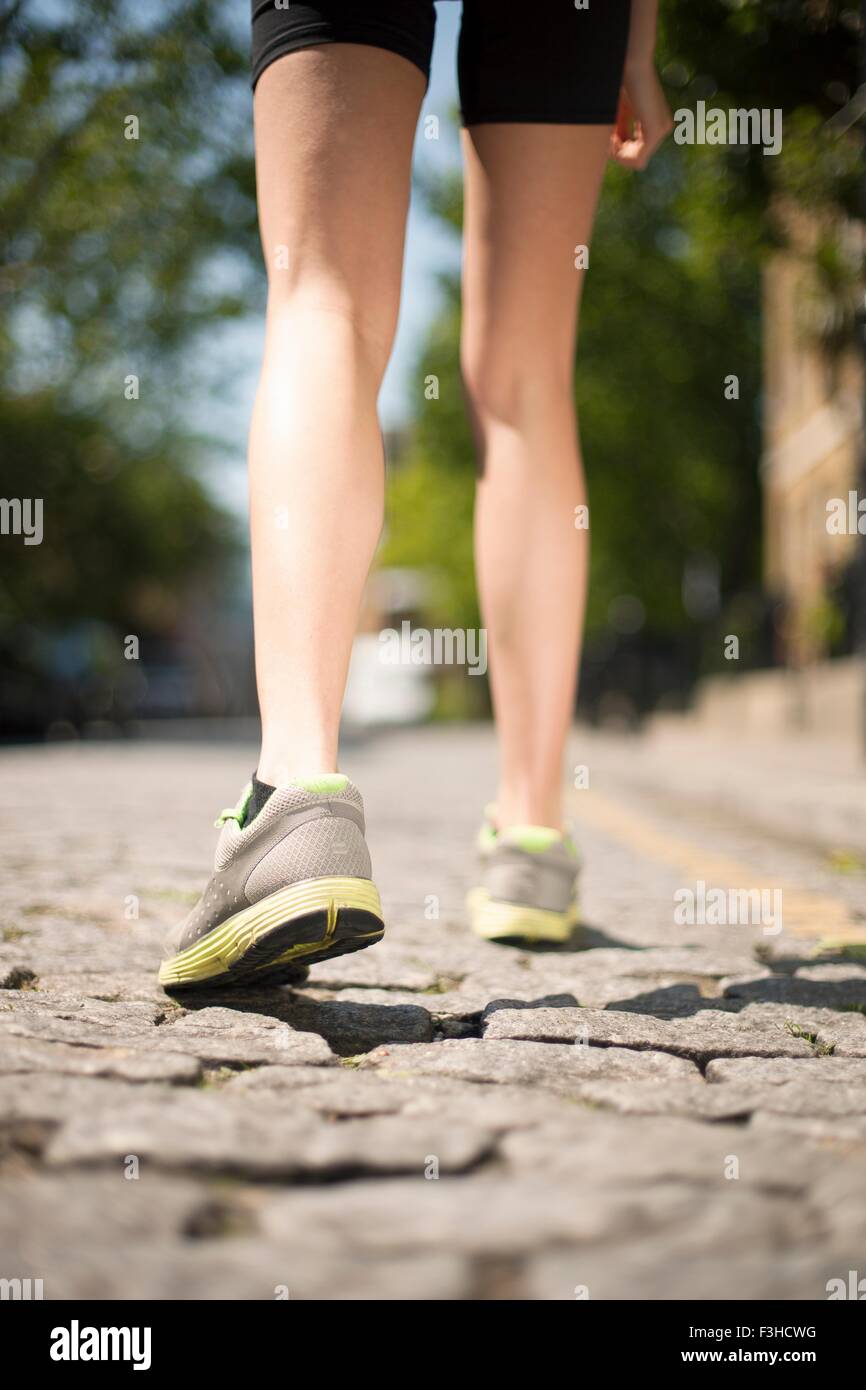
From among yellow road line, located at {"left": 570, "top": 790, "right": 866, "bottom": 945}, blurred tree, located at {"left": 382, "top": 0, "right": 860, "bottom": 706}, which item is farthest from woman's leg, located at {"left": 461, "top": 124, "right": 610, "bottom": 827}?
blurred tree, located at {"left": 382, "top": 0, "right": 860, "bottom": 706}

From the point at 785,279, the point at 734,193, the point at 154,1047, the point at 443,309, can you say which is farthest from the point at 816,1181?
the point at 443,309

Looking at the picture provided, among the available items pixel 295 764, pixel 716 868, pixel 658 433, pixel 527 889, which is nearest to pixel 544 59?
pixel 295 764

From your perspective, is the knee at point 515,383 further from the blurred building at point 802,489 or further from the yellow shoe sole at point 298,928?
the blurred building at point 802,489

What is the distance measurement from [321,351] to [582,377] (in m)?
23.6

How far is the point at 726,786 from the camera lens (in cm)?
673

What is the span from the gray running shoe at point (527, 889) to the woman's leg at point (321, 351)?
0.71 m

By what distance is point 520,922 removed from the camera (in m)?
2.49

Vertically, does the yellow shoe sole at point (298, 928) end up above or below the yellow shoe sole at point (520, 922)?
below

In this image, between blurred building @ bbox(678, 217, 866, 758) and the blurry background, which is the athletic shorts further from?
blurred building @ bbox(678, 217, 866, 758)

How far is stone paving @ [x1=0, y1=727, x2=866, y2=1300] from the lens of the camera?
97 cm

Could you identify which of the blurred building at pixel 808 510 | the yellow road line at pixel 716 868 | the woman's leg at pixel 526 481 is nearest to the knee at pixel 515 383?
the woman's leg at pixel 526 481

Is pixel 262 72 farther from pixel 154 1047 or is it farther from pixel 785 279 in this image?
pixel 785 279

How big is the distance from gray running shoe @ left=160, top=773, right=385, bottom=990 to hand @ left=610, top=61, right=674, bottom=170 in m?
1.43

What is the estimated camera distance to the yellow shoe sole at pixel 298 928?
170cm
